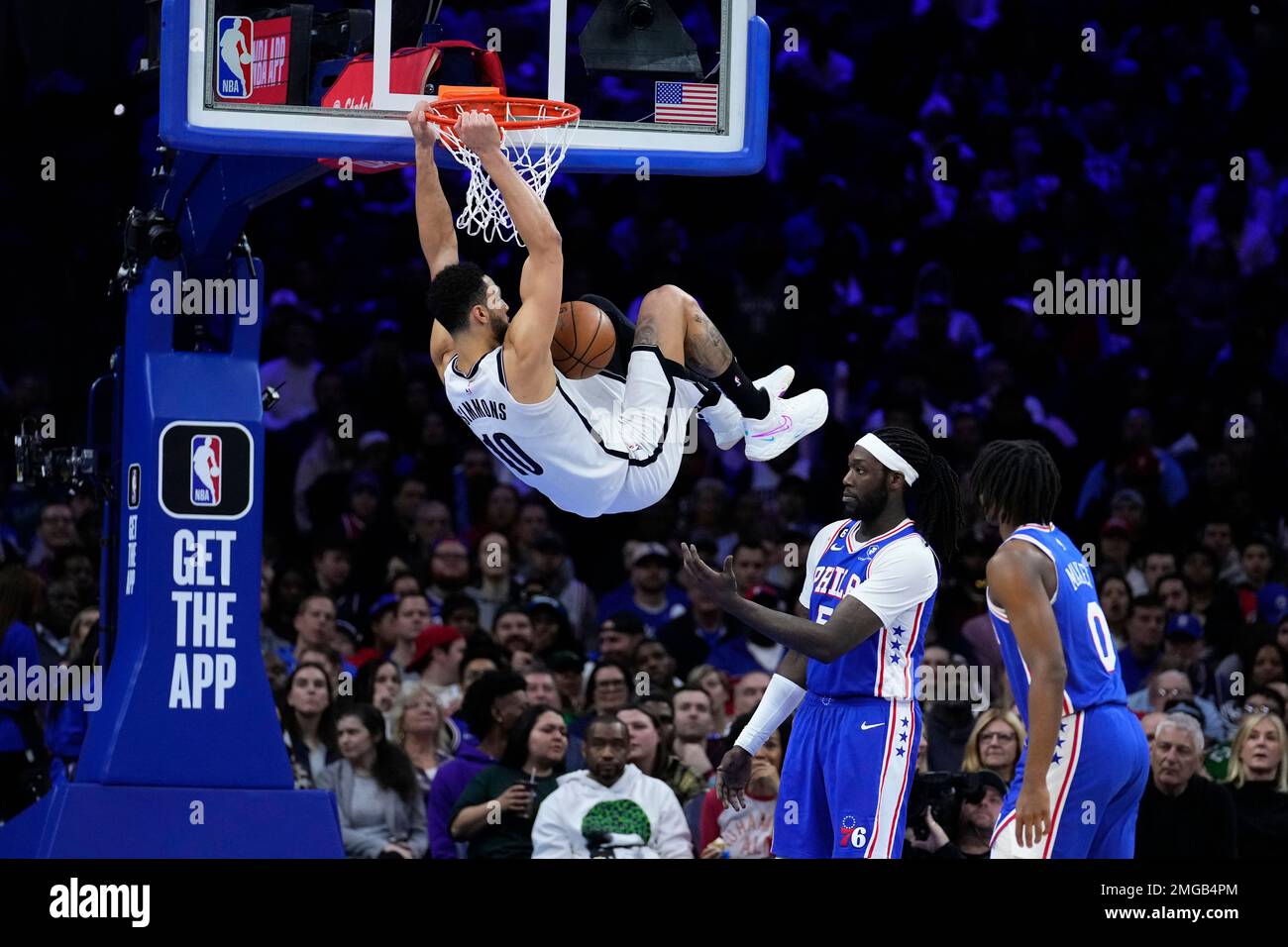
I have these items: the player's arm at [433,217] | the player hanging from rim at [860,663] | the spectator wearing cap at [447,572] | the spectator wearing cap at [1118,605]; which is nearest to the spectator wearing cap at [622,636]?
the spectator wearing cap at [447,572]

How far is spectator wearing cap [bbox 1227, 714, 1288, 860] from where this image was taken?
972cm

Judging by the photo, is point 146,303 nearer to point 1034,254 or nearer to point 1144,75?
point 1034,254

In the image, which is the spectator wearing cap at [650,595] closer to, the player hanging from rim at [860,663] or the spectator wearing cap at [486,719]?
the spectator wearing cap at [486,719]

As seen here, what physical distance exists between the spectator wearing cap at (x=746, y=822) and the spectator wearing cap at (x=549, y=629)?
77.1 inches

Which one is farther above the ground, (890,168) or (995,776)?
(890,168)

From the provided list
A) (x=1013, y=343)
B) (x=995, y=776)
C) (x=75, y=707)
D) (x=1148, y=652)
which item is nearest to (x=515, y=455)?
(x=995, y=776)

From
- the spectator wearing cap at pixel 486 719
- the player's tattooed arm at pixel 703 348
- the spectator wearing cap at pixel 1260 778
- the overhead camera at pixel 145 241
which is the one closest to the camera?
the player's tattooed arm at pixel 703 348

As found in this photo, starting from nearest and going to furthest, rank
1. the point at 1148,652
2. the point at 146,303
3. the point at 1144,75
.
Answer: the point at 146,303 < the point at 1148,652 < the point at 1144,75

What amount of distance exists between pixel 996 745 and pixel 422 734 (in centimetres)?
270

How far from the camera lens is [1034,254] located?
14.5m

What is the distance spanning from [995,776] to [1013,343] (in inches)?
218

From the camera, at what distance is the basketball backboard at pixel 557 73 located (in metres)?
7.89

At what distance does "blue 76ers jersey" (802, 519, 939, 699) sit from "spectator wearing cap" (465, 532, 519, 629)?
13.2ft

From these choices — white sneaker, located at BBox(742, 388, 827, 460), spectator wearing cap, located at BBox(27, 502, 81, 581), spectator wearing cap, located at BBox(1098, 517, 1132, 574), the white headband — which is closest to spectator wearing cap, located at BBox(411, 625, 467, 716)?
spectator wearing cap, located at BBox(27, 502, 81, 581)
